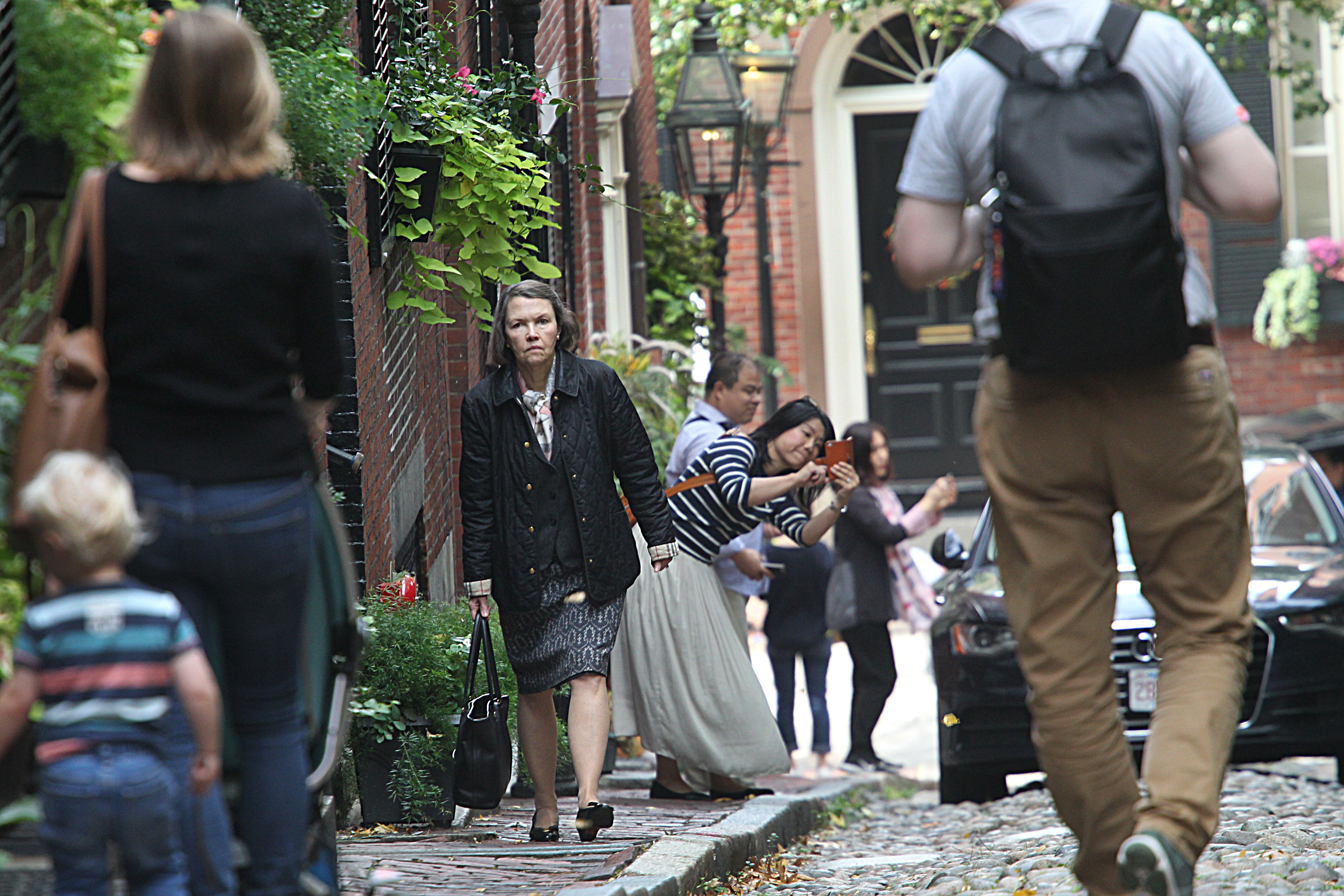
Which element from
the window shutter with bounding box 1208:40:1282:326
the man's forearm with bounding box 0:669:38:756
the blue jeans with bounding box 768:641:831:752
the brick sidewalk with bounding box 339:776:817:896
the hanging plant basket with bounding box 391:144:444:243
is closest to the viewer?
the man's forearm with bounding box 0:669:38:756

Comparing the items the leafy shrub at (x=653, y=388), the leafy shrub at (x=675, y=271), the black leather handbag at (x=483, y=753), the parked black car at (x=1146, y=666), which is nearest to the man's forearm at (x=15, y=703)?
the black leather handbag at (x=483, y=753)

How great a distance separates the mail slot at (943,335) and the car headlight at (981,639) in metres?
11.5

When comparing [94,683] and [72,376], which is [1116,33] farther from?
[94,683]

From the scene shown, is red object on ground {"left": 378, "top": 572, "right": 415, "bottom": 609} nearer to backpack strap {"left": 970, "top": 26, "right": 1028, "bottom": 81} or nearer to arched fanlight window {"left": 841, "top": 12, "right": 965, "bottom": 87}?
backpack strap {"left": 970, "top": 26, "right": 1028, "bottom": 81}

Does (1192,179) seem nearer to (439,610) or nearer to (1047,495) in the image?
(1047,495)

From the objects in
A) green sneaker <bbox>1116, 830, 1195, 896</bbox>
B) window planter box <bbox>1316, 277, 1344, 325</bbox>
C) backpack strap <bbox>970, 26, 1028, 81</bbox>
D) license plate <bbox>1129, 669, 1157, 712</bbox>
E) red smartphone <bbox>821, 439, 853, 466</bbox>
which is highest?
backpack strap <bbox>970, 26, 1028, 81</bbox>

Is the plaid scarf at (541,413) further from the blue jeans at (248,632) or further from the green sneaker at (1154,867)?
the green sneaker at (1154,867)

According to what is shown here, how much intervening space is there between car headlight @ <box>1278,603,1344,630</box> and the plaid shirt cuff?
2.58 meters

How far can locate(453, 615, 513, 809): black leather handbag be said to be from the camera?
224 inches

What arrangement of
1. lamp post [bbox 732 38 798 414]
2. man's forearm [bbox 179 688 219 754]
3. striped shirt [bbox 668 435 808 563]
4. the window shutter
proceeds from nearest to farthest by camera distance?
man's forearm [bbox 179 688 219 754], striped shirt [bbox 668 435 808 563], lamp post [bbox 732 38 798 414], the window shutter

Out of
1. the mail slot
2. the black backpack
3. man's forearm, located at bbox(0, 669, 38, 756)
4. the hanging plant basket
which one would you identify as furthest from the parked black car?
the mail slot

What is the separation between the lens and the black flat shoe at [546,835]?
5836 millimetres

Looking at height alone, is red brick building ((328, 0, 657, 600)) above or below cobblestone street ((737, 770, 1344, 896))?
above

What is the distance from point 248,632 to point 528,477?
9.47 ft
